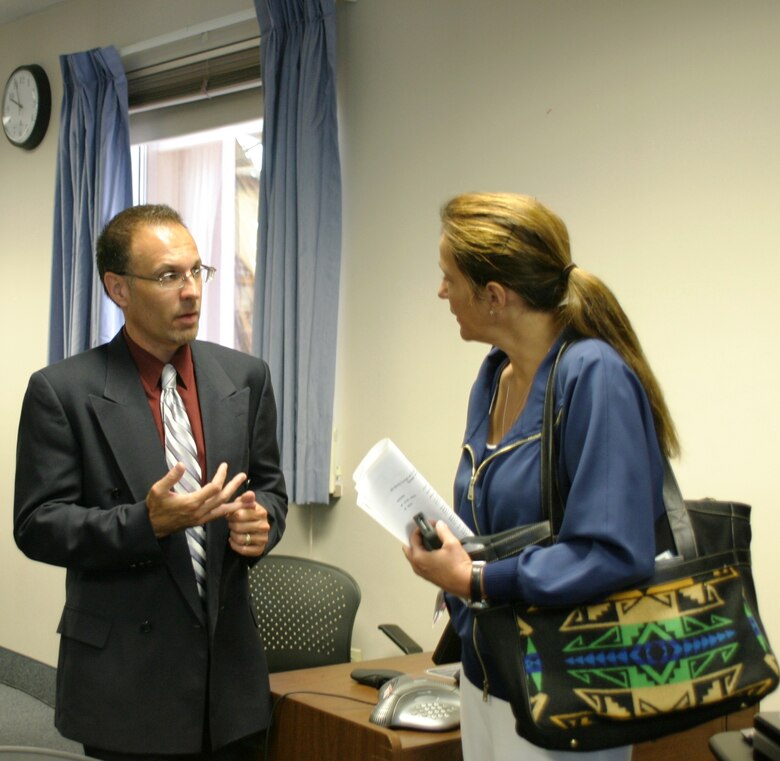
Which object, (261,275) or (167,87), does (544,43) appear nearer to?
(261,275)

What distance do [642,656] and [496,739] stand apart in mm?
308

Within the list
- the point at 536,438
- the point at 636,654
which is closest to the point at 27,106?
the point at 536,438

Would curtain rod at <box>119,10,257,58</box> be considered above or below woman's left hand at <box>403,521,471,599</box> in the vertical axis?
above

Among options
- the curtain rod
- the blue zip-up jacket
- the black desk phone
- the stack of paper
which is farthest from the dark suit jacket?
the curtain rod

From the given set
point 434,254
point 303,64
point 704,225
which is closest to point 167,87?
point 303,64

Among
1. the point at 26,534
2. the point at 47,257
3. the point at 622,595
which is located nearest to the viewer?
the point at 622,595

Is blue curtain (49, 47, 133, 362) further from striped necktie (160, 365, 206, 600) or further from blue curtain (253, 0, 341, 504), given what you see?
striped necktie (160, 365, 206, 600)

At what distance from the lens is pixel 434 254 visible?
11.1 feet

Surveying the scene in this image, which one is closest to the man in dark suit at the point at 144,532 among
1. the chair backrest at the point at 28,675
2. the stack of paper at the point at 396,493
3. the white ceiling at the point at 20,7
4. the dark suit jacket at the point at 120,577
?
the dark suit jacket at the point at 120,577

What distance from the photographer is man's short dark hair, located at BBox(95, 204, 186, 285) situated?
7.36 ft

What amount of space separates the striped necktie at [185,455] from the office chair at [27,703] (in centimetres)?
234

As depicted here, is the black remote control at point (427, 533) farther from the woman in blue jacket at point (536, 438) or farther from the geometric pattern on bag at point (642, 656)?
the geometric pattern on bag at point (642, 656)

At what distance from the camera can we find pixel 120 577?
82.2 inches

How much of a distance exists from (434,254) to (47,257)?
2.31 m
